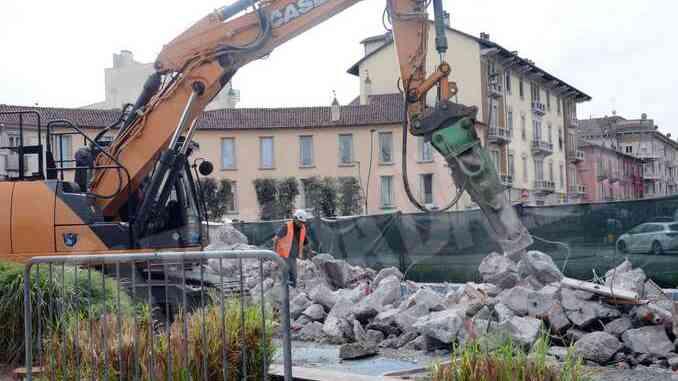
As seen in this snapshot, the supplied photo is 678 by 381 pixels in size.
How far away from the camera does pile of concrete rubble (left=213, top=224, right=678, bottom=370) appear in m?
10.0

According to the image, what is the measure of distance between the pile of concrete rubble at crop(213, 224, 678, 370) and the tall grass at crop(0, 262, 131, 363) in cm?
382

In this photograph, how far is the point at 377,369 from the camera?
970 cm

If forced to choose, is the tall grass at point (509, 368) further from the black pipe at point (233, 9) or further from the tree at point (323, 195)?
the tree at point (323, 195)

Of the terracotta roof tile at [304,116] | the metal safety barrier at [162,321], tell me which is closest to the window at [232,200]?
the terracotta roof tile at [304,116]

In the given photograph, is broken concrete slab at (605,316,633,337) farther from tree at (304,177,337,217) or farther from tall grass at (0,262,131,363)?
tree at (304,177,337,217)

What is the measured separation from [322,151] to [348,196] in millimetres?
4008

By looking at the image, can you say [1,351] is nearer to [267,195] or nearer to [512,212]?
[512,212]

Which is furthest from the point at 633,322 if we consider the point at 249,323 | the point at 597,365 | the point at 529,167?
the point at 529,167

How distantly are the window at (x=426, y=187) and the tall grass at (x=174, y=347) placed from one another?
52263mm

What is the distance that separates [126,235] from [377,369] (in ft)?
10.9

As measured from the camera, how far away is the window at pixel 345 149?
194ft

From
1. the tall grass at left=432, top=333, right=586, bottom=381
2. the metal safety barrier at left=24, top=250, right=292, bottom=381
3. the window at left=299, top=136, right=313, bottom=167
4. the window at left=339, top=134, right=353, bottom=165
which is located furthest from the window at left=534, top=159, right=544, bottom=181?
the tall grass at left=432, top=333, right=586, bottom=381

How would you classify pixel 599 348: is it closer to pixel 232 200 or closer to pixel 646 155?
pixel 232 200

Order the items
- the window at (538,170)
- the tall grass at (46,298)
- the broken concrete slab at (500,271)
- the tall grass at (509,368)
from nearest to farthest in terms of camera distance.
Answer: the tall grass at (509,368) < the tall grass at (46,298) < the broken concrete slab at (500,271) < the window at (538,170)
